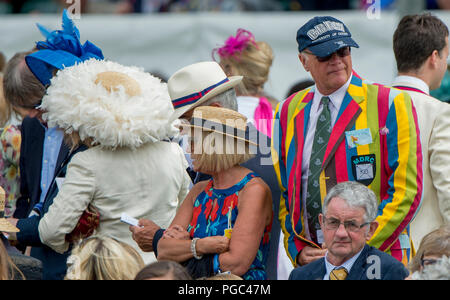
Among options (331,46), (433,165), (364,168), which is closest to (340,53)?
(331,46)

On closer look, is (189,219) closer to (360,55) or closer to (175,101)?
(175,101)

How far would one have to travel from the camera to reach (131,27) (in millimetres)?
8266

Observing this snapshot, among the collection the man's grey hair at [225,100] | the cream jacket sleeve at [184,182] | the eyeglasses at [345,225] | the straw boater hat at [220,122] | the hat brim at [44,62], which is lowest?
the eyeglasses at [345,225]

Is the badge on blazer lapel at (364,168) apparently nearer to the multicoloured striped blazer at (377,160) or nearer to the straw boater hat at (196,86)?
the multicoloured striped blazer at (377,160)

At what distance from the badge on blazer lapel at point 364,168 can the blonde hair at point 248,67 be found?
1712mm

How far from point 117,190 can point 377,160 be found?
127 centimetres

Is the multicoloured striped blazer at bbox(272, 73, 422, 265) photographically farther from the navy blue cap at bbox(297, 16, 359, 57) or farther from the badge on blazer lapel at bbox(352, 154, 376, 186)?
the navy blue cap at bbox(297, 16, 359, 57)

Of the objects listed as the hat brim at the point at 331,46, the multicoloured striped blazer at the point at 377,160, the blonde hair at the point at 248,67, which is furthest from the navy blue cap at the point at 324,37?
the blonde hair at the point at 248,67

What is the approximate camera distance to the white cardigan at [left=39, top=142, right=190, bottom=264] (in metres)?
3.84

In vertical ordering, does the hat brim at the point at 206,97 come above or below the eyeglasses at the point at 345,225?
above

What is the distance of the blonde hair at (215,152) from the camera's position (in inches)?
145

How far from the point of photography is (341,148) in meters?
3.67

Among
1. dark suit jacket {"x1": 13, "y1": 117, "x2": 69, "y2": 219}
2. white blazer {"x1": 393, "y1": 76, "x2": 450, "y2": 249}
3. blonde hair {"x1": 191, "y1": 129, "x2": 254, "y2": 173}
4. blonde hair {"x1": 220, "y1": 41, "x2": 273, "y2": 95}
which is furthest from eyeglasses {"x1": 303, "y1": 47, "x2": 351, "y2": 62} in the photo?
dark suit jacket {"x1": 13, "y1": 117, "x2": 69, "y2": 219}
